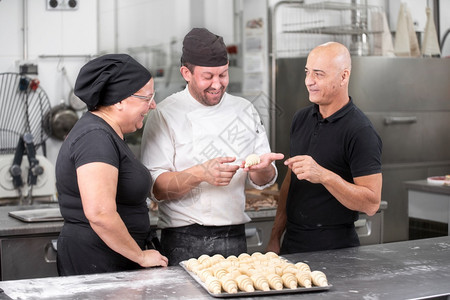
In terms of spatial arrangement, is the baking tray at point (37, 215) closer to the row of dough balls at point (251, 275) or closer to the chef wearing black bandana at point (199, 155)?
the chef wearing black bandana at point (199, 155)

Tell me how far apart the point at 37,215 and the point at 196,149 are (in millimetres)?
983

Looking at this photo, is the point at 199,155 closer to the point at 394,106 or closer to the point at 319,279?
the point at 319,279

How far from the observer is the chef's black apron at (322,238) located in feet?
7.92

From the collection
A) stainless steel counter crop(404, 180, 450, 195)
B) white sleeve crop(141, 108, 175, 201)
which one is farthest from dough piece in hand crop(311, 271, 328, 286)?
stainless steel counter crop(404, 180, 450, 195)

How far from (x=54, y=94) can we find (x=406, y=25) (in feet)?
10.2

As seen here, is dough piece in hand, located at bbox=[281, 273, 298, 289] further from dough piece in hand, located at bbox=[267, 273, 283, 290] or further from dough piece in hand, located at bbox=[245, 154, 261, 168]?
dough piece in hand, located at bbox=[245, 154, 261, 168]

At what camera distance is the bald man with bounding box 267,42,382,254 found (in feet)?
7.50

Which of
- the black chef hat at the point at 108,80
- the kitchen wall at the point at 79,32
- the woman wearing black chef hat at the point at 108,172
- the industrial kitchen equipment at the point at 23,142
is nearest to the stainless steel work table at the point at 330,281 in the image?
the woman wearing black chef hat at the point at 108,172

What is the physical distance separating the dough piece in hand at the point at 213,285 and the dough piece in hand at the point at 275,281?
147 millimetres

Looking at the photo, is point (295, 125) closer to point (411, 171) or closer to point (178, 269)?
point (178, 269)

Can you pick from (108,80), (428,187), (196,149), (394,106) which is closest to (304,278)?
(196,149)

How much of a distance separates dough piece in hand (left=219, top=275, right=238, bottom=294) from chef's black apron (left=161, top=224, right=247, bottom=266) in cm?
61

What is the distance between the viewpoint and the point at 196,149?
2346mm

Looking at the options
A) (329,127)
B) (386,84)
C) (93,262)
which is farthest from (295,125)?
(386,84)
